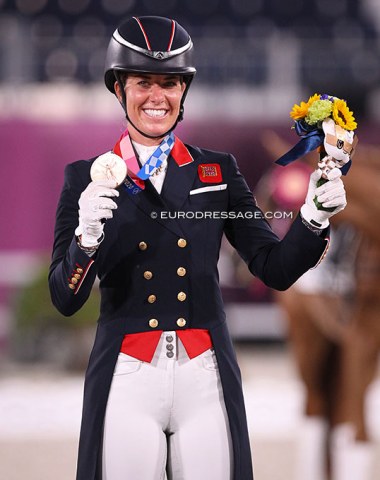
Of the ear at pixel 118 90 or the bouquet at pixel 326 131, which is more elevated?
the ear at pixel 118 90

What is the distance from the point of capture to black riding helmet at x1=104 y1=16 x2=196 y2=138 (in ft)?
6.12

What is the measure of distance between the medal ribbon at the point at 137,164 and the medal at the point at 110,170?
4.5 inches

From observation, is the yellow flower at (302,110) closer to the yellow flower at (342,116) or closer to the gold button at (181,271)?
the yellow flower at (342,116)

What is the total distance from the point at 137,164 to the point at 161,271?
0.67 ft

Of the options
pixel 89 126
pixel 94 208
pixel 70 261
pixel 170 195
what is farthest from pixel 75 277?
pixel 89 126

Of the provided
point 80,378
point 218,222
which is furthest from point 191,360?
point 80,378

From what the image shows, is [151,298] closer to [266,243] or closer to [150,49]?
[266,243]

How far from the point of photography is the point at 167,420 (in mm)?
1851

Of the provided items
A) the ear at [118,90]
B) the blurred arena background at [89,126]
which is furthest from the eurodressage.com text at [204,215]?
the blurred arena background at [89,126]

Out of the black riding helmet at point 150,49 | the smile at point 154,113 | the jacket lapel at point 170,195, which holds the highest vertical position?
the black riding helmet at point 150,49

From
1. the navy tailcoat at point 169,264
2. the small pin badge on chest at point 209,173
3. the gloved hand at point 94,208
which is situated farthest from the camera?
the small pin badge on chest at point 209,173

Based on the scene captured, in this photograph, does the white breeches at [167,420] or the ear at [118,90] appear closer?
the white breeches at [167,420]

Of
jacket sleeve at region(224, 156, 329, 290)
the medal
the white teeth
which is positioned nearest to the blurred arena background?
jacket sleeve at region(224, 156, 329, 290)

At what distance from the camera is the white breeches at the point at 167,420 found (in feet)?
5.94
